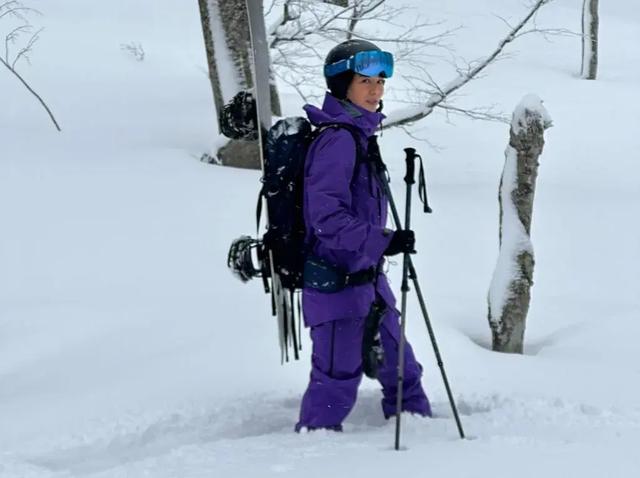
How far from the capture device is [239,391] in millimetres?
4734

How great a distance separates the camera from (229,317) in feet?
19.2

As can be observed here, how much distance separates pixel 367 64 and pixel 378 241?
82 centimetres

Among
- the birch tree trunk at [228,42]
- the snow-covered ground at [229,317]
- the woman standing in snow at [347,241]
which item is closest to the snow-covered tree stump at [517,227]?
the snow-covered ground at [229,317]

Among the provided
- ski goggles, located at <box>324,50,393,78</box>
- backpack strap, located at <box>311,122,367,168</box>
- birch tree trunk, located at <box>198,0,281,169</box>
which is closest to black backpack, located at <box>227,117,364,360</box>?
backpack strap, located at <box>311,122,367,168</box>

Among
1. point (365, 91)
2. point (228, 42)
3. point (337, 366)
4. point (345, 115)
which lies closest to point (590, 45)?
point (228, 42)

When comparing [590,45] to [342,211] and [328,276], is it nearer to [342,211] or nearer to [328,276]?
[328,276]

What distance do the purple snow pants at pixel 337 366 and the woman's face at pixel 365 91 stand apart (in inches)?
39.1

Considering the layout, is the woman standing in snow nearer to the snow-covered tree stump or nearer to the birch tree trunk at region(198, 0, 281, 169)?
the snow-covered tree stump

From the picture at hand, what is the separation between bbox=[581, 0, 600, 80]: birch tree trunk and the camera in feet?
60.8

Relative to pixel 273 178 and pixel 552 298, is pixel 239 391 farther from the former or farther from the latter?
pixel 552 298

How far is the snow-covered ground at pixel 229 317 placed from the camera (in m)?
3.80

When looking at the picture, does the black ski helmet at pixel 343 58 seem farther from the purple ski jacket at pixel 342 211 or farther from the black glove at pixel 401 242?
the black glove at pixel 401 242

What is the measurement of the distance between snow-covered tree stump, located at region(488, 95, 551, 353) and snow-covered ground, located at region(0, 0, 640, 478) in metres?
0.25

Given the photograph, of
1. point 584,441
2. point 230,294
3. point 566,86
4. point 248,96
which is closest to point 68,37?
point 566,86
